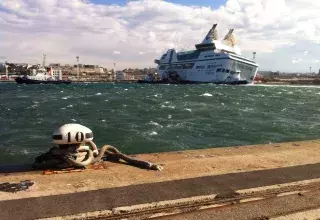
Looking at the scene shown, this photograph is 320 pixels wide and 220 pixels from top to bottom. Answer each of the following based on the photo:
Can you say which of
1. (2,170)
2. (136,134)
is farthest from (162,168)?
(136,134)

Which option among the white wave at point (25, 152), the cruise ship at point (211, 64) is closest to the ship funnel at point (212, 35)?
the cruise ship at point (211, 64)

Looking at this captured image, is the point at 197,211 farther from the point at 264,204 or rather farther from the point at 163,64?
the point at 163,64

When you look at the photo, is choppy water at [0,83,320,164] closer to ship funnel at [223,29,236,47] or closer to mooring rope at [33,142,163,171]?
mooring rope at [33,142,163,171]

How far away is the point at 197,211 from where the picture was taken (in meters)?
4.10

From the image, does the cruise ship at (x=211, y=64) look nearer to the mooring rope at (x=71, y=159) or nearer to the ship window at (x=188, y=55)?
the ship window at (x=188, y=55)

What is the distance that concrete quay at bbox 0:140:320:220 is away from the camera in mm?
4031

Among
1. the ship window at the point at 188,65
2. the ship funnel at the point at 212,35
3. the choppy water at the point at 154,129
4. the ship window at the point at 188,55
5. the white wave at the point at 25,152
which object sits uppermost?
the ship funnel at the point at 212,35

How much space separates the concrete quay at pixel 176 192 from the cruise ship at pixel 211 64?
6706 centimetres

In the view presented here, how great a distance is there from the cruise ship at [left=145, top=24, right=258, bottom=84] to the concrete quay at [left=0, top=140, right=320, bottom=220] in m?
67.1

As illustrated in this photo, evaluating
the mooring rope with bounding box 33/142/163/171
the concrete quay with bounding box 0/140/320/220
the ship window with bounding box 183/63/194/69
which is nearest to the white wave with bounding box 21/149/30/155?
the concrete quay with bounding box 0/140/320/220

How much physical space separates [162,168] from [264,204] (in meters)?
1.94

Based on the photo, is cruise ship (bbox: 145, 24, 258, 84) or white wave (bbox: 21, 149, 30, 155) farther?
cruise ship (bbox: 145, 24, 258, 84)

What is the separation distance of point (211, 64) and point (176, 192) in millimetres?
70716

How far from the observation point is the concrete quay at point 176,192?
403cm
